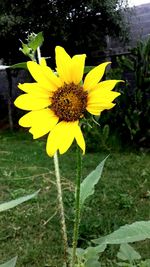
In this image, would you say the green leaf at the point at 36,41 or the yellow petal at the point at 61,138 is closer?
the yellow petal at the point at 61,138

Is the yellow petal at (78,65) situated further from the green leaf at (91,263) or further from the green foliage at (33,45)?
the green leaf at (91,263)

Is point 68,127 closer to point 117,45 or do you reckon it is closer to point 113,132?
point 113,132

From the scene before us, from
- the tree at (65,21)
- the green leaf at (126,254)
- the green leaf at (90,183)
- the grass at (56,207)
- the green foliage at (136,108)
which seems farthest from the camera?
the tree at (65,21)

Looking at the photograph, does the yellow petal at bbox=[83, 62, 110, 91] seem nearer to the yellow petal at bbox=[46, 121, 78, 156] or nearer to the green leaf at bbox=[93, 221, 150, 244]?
the yellow petal at bbox=[46, 121, 78, 156]

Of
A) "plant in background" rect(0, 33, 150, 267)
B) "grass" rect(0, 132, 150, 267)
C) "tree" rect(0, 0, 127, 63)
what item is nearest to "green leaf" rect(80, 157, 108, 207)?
"plant in background" rect(0, 33, 150, 267)

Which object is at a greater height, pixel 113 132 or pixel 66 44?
pixel 66 44

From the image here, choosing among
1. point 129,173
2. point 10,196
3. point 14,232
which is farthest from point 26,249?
point 129,173

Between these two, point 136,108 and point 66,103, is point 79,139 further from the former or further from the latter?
point 136,108

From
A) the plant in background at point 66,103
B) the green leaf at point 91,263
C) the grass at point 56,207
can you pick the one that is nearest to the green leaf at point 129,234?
the plant in background at point 66,103
